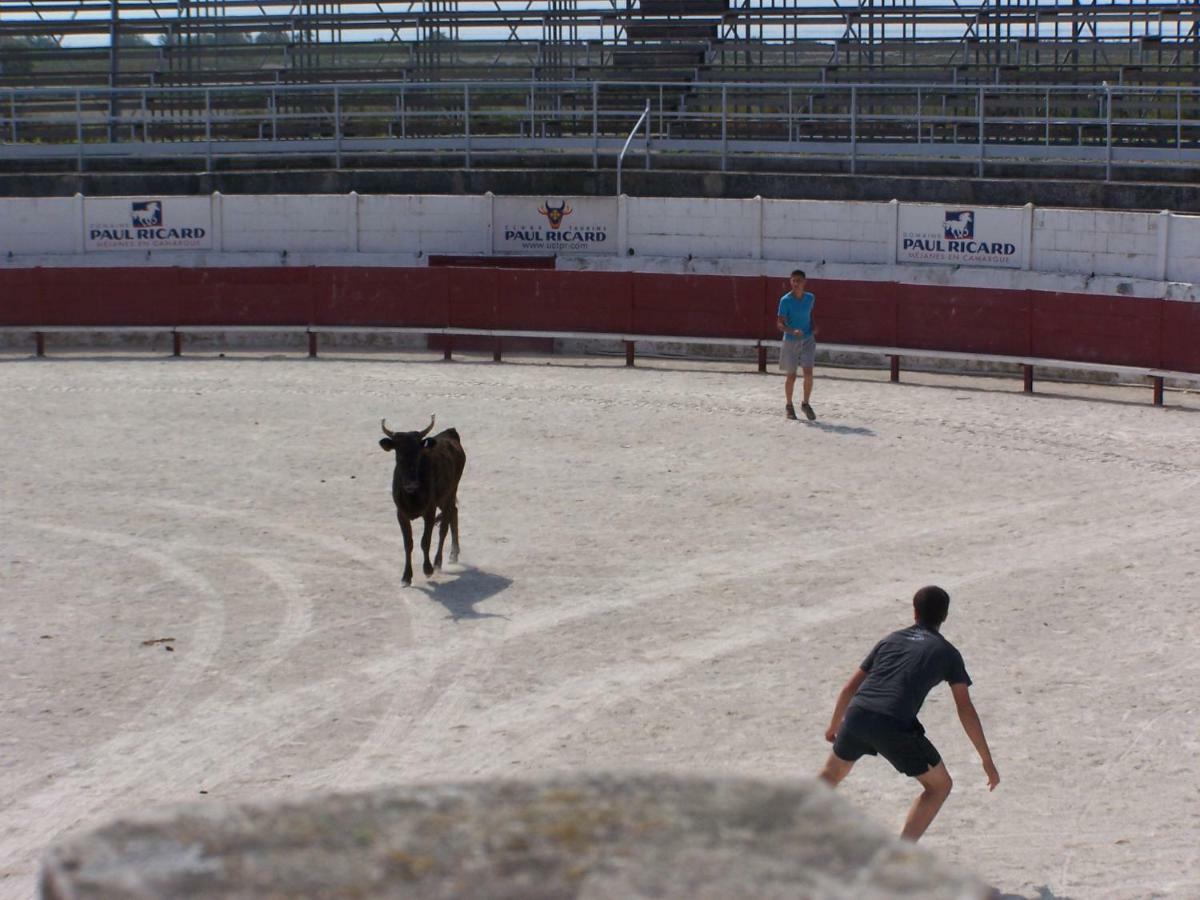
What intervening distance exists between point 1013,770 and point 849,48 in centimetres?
2388

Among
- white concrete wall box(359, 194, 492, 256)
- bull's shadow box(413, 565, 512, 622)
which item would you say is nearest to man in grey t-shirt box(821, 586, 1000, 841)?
bull's shadow box(413, 565, 512, 622)

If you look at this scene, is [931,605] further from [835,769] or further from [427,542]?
[427,542]

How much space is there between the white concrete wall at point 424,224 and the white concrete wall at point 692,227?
2211mm

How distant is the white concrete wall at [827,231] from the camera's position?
74.6 ft

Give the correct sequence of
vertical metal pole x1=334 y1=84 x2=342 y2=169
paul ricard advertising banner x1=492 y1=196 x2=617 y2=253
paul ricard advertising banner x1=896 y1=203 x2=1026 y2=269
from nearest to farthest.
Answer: paul ricard advertising banner x1=896 y1=203 x2=1026 y2=269 < paul ricard advertising banner x1=492 y1=196 x2=617 y2=253 < vertical metal pole x1=334 y1=84 x2=342 y2=169

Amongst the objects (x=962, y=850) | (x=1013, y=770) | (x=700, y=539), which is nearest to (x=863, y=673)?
(x=962, y=850)

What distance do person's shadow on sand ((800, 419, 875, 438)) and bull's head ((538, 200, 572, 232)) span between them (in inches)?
319

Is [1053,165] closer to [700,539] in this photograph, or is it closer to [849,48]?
[849,48]

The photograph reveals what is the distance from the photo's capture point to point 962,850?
6.78m

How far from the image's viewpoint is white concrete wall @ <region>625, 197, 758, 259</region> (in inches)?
923

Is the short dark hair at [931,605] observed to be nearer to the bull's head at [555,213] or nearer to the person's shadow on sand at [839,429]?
the person's shadow on sand at [839,429]

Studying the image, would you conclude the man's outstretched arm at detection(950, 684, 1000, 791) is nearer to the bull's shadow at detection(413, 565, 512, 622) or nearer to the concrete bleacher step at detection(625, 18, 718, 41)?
the bull's shadow at detection(413, 565, 512, 622)

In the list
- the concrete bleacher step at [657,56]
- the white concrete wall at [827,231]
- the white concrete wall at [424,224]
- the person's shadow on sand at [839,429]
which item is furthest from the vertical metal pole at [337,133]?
the person's shadow on sand at [839,429]

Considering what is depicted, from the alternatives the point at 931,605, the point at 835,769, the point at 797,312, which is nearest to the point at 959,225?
the point at 797,312
